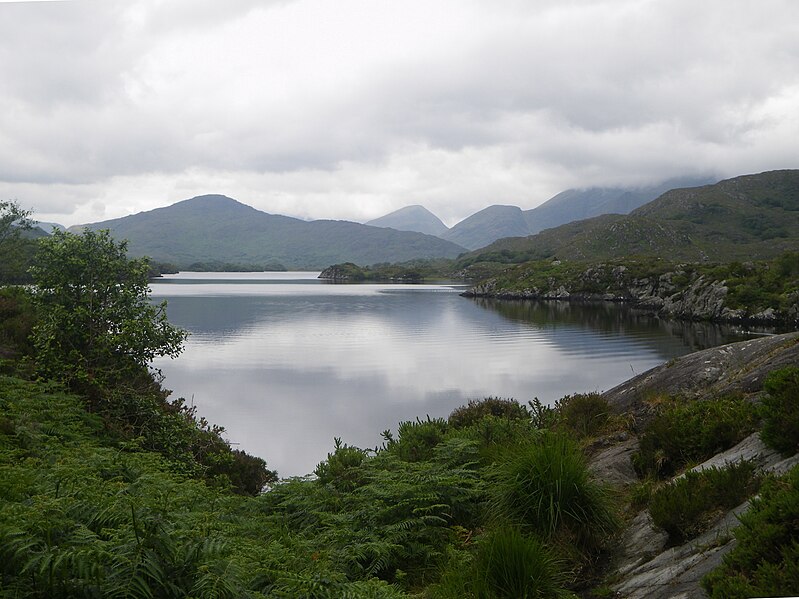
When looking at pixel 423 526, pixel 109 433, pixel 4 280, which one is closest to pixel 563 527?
pixel 423 526

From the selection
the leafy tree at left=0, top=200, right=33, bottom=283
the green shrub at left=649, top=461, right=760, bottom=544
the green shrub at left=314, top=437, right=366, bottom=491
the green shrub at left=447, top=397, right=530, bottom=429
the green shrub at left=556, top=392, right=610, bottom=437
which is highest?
the leafy tree at left=0, top=200, right=33, bottom=283

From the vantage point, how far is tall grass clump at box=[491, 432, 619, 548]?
7.17 meters

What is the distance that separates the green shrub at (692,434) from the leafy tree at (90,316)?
49.2 ft

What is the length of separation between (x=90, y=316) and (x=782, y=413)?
60.3ft

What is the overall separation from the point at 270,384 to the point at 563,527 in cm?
3330

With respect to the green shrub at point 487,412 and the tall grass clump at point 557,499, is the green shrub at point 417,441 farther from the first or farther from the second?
the tall grass clump at point 557,499

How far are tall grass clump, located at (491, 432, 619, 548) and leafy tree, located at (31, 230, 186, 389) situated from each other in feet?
44.3

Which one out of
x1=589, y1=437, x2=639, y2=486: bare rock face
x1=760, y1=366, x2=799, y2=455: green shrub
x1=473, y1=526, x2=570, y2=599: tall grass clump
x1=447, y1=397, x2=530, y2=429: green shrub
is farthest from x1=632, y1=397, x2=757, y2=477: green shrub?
x1=447, y1=397, x2=530, y2=429: green shrub

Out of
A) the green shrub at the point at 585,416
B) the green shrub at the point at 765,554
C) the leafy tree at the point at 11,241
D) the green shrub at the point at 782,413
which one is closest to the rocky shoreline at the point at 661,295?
the green shrub at the point at 585,416

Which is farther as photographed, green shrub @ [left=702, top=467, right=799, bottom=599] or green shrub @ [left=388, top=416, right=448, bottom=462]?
green shrub @ [left=388, top=416, right=448, bottom=462]

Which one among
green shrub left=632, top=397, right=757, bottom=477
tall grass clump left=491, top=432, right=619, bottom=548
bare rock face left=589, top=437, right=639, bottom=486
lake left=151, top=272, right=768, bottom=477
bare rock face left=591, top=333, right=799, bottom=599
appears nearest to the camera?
bare rock face left=591, top=333, right=799, bottom=599

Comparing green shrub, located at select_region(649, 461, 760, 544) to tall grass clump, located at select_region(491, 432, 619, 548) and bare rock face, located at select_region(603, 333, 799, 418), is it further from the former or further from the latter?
bare rock face, located at select_region(603, 333, 799, 418)

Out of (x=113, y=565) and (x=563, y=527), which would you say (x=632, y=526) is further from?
(x=113, y=565)

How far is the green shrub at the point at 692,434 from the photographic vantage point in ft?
27.5
